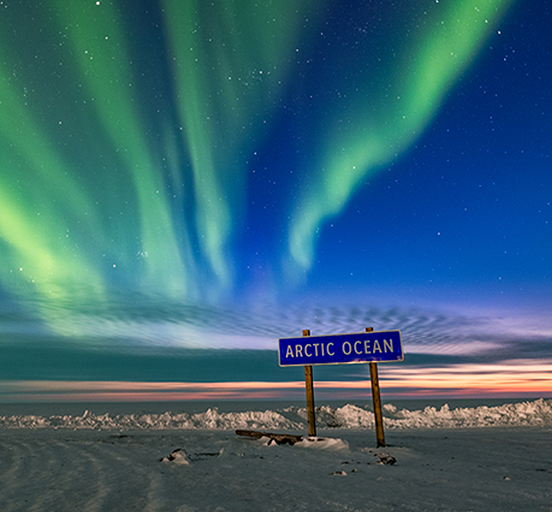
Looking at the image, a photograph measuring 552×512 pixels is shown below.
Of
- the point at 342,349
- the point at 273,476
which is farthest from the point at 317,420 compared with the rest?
the point at 273,476

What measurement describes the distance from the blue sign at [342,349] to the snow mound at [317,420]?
1117 cm

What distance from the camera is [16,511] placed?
4.80 m

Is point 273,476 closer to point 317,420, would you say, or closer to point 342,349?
point 342,349

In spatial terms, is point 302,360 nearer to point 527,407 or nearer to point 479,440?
point 479,440

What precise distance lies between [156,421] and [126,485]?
2006 cm

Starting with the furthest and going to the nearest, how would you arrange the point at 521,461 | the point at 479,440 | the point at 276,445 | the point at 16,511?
the point at 479,440, the point at 276,445, the point at 521,461, the point at 16,511

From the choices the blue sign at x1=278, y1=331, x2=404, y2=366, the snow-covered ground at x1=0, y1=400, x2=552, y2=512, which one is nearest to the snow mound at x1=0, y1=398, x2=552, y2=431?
the snow-covered ground at x1=0, y1=400, x2=552, y2=512

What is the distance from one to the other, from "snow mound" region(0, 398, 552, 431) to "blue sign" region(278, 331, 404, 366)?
11166 millimetres

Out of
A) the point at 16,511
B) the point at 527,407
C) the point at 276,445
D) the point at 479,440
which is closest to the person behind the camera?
the point at 16,511

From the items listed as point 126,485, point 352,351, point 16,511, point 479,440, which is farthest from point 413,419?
point 16,511

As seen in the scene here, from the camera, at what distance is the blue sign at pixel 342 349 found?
12195mm

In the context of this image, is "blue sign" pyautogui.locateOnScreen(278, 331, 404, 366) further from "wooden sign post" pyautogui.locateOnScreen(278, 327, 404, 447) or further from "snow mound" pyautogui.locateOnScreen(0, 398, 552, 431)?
"snow mound" pyautogui.locateOnScreen(0, 398, 552, 431)

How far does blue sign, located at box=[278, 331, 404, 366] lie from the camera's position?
12.2m

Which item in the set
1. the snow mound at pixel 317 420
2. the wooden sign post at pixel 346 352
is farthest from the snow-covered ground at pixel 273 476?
the snow mound at pixel 317 420
